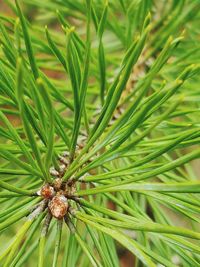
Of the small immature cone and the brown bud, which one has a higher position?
the brown bud

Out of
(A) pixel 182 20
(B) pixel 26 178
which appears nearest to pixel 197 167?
(A) pixel 182 20

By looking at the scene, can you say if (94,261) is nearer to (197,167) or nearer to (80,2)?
(80,2)

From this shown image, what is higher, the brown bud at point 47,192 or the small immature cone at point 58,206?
the brown bud at point 47,192

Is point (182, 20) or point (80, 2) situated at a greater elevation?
point (80, 2)

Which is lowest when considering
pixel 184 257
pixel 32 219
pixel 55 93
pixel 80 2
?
pixel 184 257

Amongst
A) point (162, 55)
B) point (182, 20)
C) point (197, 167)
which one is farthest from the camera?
point (197, 167)
